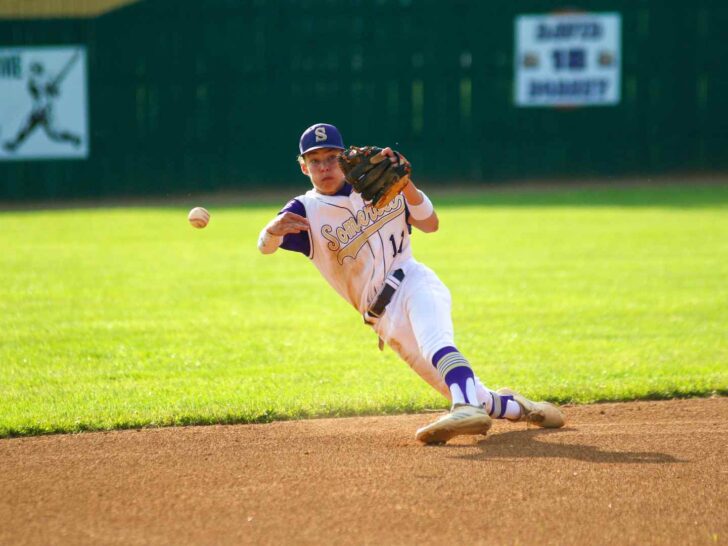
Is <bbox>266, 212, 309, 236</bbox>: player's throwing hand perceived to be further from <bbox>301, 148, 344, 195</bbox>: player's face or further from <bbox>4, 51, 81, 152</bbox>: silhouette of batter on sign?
<bbox>4, 51, 81, 152</bbox>: silhouette of batter on sign

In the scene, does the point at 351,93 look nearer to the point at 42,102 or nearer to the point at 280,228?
the point at 42,102

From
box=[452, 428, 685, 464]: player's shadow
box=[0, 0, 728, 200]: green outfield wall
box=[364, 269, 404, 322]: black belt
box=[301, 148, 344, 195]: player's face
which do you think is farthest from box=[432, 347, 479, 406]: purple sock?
box=[0, 0, 728, 200]: green outfield wall

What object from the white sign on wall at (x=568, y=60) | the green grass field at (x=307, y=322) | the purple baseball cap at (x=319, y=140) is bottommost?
the green grass field at (x=307, y=322)

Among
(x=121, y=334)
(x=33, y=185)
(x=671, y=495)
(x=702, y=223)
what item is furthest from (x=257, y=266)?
(x=33, y=185)

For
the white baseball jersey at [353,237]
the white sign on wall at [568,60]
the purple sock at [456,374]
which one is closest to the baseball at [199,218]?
the white baseball jersey at [353,237]

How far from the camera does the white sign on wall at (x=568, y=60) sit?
20969mm

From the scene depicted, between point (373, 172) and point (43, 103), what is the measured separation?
16396mm

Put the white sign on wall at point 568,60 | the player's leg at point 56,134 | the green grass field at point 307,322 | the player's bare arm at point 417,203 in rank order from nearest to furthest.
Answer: the player's bare arm at point 417,203, the green grass field at point 307,322, the player's leg at point 56,134, the white sign on wall at point 568,60

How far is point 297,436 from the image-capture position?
548 cm

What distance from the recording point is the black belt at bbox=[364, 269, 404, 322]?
17.7 feet

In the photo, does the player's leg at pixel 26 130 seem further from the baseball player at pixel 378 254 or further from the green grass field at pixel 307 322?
the baseball player at pixel 378 254

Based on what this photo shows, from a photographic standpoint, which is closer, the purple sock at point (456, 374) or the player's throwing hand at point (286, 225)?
the purple sock at point (456, 374)

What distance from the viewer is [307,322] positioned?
9.10 m

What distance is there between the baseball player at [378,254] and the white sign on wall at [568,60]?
16035 mm
